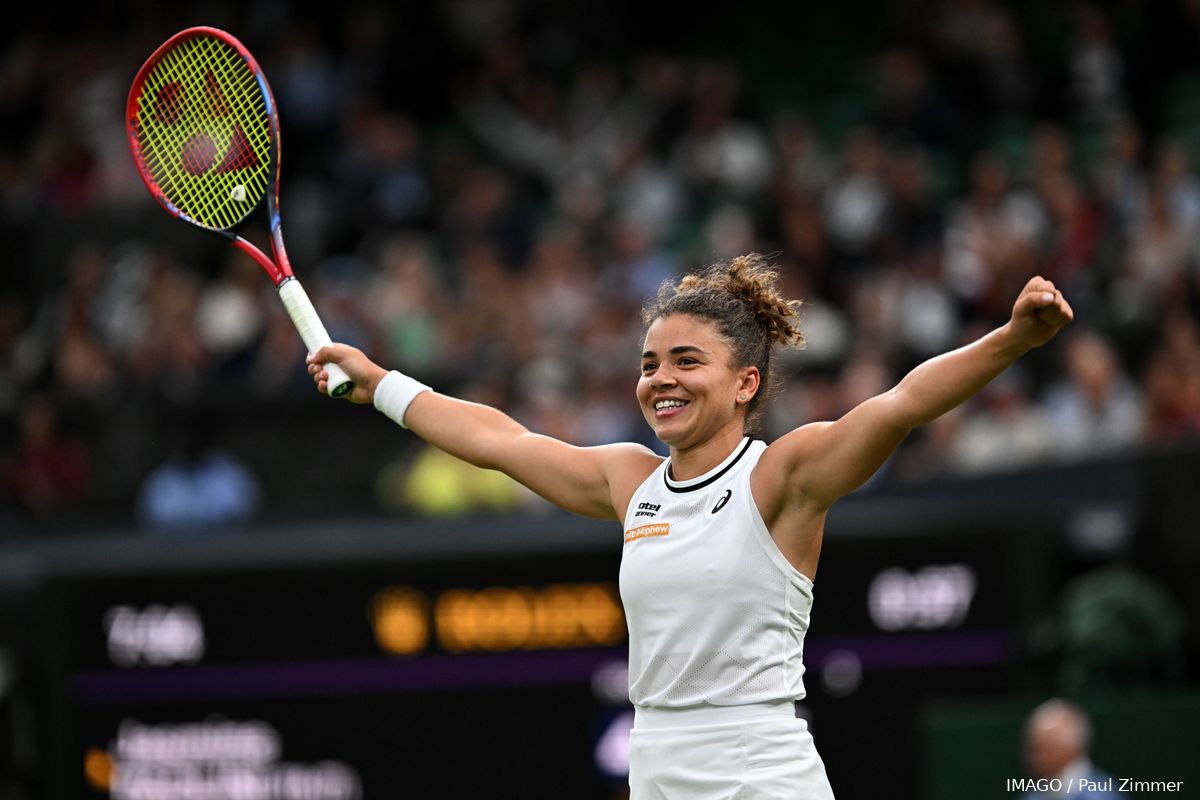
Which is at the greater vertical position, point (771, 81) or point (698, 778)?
point (771, 81)

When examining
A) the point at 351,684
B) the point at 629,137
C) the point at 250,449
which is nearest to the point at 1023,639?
the point at 351,684

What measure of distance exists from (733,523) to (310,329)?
145 cm

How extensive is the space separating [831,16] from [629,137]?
281cm

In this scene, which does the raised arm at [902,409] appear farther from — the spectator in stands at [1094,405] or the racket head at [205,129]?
the spectator in stands at [1094,405]

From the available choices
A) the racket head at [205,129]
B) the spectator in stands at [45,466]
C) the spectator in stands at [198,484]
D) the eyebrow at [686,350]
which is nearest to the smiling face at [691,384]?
the eyebrow at [686,350]

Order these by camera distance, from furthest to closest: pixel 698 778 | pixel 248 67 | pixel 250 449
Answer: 1. pixel 250 449
2. pixel 248 67
3. pixel 698 778

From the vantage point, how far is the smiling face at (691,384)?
15.0ft

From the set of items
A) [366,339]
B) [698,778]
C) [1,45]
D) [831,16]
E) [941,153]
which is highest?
[1,45]

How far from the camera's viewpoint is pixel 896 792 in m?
8.40

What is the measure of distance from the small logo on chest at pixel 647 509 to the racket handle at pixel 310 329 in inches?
37.9

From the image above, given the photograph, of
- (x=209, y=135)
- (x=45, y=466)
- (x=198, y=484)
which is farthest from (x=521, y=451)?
(x=45, y=466)

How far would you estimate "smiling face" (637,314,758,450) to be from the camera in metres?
4.57

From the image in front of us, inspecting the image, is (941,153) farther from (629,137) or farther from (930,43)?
(629,137)

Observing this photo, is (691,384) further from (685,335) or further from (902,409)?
(902,409)
